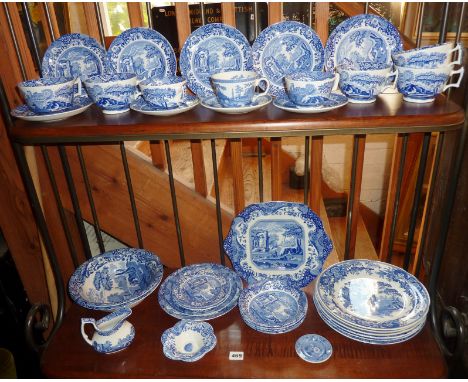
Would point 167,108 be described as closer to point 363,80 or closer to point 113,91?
point 113,91

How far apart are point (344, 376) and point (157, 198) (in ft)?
2.75

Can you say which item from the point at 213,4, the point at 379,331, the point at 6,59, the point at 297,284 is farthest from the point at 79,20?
the point at 379,331

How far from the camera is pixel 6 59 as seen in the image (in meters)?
1.17

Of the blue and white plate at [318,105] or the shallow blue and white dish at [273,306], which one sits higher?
the blue and white plate at [318,105]

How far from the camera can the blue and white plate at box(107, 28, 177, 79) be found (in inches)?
37.3

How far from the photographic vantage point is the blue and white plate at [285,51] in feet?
3.01

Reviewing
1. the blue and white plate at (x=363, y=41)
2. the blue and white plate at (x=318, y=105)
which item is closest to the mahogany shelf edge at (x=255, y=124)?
the blue and white plate at (x=318, y=105)

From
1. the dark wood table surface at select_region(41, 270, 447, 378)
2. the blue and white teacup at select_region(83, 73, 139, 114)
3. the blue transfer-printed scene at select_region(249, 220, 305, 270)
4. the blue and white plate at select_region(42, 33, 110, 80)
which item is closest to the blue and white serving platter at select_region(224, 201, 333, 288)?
the blue transfer-printed scene at select_region(249, 220, 305, 270)

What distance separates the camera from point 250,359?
0.90 m

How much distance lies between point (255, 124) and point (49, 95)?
0.46 m

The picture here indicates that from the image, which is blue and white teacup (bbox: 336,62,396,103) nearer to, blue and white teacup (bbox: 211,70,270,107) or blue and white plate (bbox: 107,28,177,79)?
blue and white teacup (bbox: 211,70,270,107)

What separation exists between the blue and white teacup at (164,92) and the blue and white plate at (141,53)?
0.44 ft

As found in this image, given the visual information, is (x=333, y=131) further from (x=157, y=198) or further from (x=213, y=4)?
(x=157, y=198)

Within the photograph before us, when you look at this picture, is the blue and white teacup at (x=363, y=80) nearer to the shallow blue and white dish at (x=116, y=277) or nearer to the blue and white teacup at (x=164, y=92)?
the blue and white teacup at (x=164, y=92)
